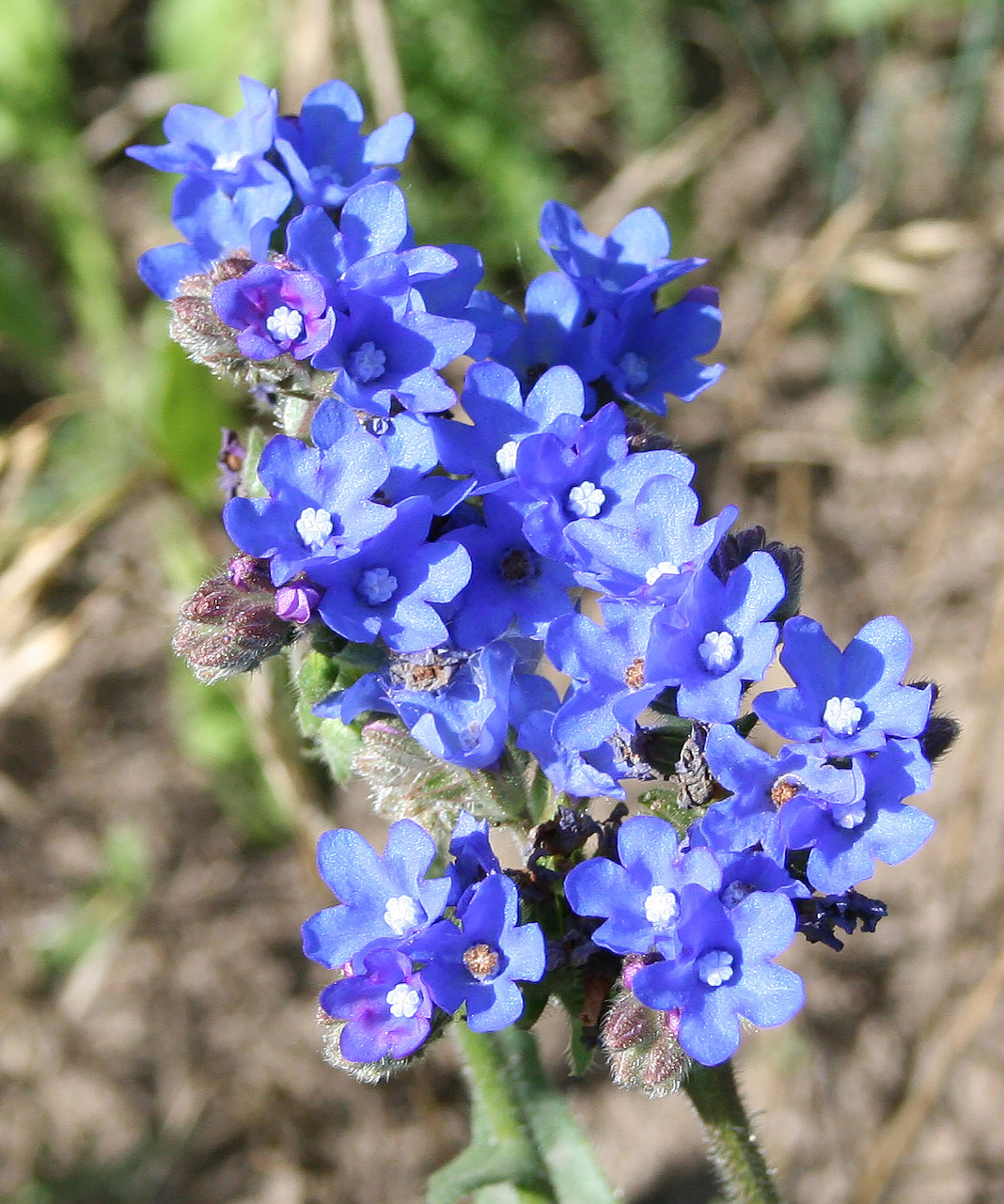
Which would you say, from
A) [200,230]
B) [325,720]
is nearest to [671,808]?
[325,720]

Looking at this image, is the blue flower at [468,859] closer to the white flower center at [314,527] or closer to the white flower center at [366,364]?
the white flower center at [314,527]

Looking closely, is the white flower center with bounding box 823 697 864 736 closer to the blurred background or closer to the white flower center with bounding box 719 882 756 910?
the white flower center with bounding box 719 882 756 910

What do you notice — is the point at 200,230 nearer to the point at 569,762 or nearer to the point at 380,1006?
the point at 569,762

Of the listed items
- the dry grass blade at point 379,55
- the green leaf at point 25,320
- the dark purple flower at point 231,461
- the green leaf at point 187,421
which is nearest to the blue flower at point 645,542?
the dark purple flower at point 231,461

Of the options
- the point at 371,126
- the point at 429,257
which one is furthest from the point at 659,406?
the point at 371,126

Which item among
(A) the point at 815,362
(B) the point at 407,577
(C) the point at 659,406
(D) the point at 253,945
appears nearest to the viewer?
(B) the point at 407,577

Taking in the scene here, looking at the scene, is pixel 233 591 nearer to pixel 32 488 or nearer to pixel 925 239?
pixel 32 488
